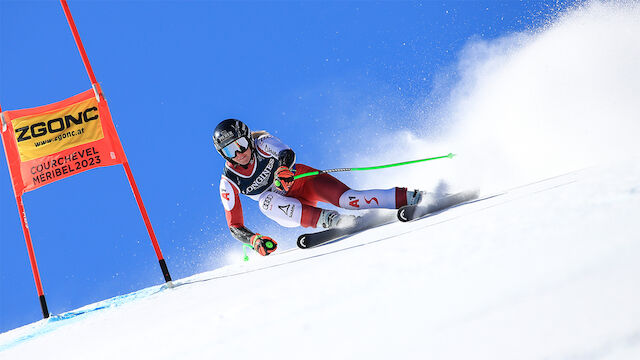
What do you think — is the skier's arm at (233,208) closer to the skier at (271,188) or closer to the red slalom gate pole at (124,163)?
the skier at (271,188)

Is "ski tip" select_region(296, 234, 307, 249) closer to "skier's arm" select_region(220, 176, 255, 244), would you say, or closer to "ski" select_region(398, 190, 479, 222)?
"skier's arm" select_region(220, 176, 255, 244)

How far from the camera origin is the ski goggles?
5418mm

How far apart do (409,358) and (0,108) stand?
266 inches

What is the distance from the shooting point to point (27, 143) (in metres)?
6.43

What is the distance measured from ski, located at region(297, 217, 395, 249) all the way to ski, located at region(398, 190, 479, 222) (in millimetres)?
510

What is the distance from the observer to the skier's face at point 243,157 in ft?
18.1

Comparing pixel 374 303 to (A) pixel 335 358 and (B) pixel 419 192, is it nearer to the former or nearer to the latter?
(A) pixel 335 358

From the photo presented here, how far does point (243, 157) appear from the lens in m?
5.55

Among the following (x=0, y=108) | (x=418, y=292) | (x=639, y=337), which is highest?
(x=0, y=108)

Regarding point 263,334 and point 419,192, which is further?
point 419,192

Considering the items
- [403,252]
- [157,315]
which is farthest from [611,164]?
[157,315]

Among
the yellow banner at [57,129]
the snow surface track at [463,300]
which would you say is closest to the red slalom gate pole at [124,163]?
the yellow banner at [57,129]

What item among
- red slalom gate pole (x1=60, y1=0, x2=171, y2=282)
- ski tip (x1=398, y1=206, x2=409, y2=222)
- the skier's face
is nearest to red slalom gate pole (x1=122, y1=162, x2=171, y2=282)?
red slalom gate pole (x1=60, y1=0, x2=171, y2=282)

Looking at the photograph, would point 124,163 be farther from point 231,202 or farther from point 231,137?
point 231,137
